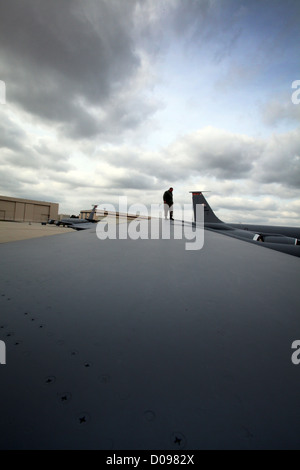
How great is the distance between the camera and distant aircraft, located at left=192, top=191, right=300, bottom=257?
725cm

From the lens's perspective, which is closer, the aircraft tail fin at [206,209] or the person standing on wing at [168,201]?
the person standing on wing at [168,201]

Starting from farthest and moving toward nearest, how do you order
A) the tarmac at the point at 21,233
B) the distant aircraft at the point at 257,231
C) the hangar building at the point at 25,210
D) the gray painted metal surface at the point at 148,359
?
1. the hangar building at the point at 25,210
2. the tarmac at the point at 21,233
3. the distant aircraft at the point at 257,231
4. the gray painted metal surface at the point at 148,359

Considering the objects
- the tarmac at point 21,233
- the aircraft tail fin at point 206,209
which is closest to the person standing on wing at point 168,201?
the tarmac at point 21,233

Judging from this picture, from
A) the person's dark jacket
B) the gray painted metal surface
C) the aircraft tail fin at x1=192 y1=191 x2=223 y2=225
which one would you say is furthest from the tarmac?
the aircraft tail fin at x1=192 y1=191 x2=223 y2=225

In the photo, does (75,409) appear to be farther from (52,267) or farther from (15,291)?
(52,267)

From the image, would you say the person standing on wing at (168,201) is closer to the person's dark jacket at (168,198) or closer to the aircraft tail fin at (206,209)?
the person's dark jacket at (168,198)

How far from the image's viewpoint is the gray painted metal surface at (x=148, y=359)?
0.89 meters

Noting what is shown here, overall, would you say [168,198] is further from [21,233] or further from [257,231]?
[21,233]

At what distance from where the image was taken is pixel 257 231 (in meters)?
15.5

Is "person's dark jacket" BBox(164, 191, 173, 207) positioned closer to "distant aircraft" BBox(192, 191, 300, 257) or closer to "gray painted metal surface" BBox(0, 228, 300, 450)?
"distant aircraft" BBox(192, 191, 300, 257)

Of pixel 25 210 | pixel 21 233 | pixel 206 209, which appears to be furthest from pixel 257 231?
pixel 25 210

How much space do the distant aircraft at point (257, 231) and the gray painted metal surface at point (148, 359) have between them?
208 inches

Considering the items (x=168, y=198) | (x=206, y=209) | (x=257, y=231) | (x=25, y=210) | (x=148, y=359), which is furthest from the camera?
(x=25, y=210)

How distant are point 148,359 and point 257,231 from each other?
656 inches
